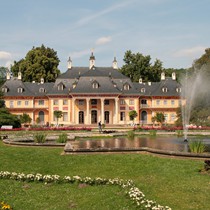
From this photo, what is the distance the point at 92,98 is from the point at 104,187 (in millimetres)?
45556

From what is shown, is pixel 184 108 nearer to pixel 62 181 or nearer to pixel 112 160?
pixel 112 160

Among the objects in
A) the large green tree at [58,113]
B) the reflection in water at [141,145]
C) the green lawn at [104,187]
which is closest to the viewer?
the green lawn at [104,187]

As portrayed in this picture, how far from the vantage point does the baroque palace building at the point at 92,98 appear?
56688 millimetres

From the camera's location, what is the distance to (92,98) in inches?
2206

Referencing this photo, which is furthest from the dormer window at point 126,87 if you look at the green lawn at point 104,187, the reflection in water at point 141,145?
the green lawn at point 104,187

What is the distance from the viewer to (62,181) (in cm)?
1142

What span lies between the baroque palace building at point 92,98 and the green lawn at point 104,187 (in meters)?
39.9

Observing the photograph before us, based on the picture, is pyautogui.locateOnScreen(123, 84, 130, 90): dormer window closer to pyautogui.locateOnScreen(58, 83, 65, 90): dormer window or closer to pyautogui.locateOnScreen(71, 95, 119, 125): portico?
pyautogui.locateOnScreen(71, 95, 119, 125): portico

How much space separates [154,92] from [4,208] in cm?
5425

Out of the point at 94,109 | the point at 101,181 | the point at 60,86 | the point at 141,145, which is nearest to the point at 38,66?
the point at 60,86

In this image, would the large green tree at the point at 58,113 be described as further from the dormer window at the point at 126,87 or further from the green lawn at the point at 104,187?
the green lawn at the point at 104,187

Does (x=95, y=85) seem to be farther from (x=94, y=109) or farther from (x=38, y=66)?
(x=38, y=66)

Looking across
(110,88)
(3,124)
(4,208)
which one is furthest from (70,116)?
(4,208)

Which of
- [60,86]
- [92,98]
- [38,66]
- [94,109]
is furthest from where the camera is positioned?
[38,66]
